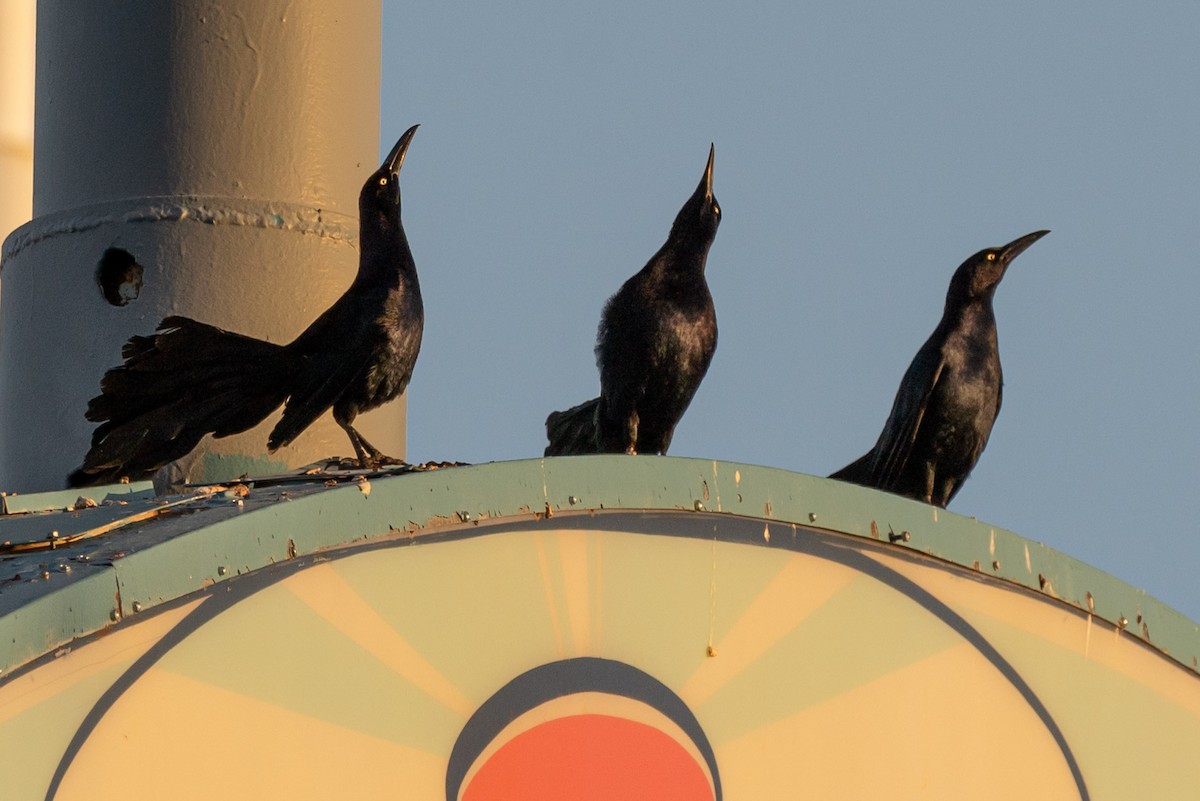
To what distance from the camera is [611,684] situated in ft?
11.2

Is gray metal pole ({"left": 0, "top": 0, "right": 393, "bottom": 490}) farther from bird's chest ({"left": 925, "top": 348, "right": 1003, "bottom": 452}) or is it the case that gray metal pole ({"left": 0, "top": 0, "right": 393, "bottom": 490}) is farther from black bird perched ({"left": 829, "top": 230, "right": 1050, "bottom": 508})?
bird's chest ({"left": 925, "top": 348, "right": 1003, "bottom": 452})

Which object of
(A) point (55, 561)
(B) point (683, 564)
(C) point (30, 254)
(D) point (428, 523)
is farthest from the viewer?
(C) point (30, 254)

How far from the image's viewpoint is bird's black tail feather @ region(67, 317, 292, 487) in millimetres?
4746

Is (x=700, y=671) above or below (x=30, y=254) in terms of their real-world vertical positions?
below

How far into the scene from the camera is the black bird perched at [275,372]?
477 centimetres

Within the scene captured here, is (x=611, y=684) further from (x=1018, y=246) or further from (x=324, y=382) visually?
(x=1018, y=246)

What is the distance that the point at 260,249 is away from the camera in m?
5.76

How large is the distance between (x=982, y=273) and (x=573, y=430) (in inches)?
54.1

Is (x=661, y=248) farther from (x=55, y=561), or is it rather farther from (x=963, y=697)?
(x=55, y=561)

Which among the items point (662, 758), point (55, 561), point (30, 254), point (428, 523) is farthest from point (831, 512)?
point (30, 254)

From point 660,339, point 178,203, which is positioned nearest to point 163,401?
point 178,203

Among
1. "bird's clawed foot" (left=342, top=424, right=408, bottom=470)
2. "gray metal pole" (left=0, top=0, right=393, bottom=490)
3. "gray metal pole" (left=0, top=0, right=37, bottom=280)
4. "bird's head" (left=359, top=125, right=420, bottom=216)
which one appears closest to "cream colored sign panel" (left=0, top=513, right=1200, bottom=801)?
"bird's clawed foot" (left=342, top=424, right=408, bottom=470)

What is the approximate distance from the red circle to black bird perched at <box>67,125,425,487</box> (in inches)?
62.6

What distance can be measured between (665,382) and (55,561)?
2615 millimetres
